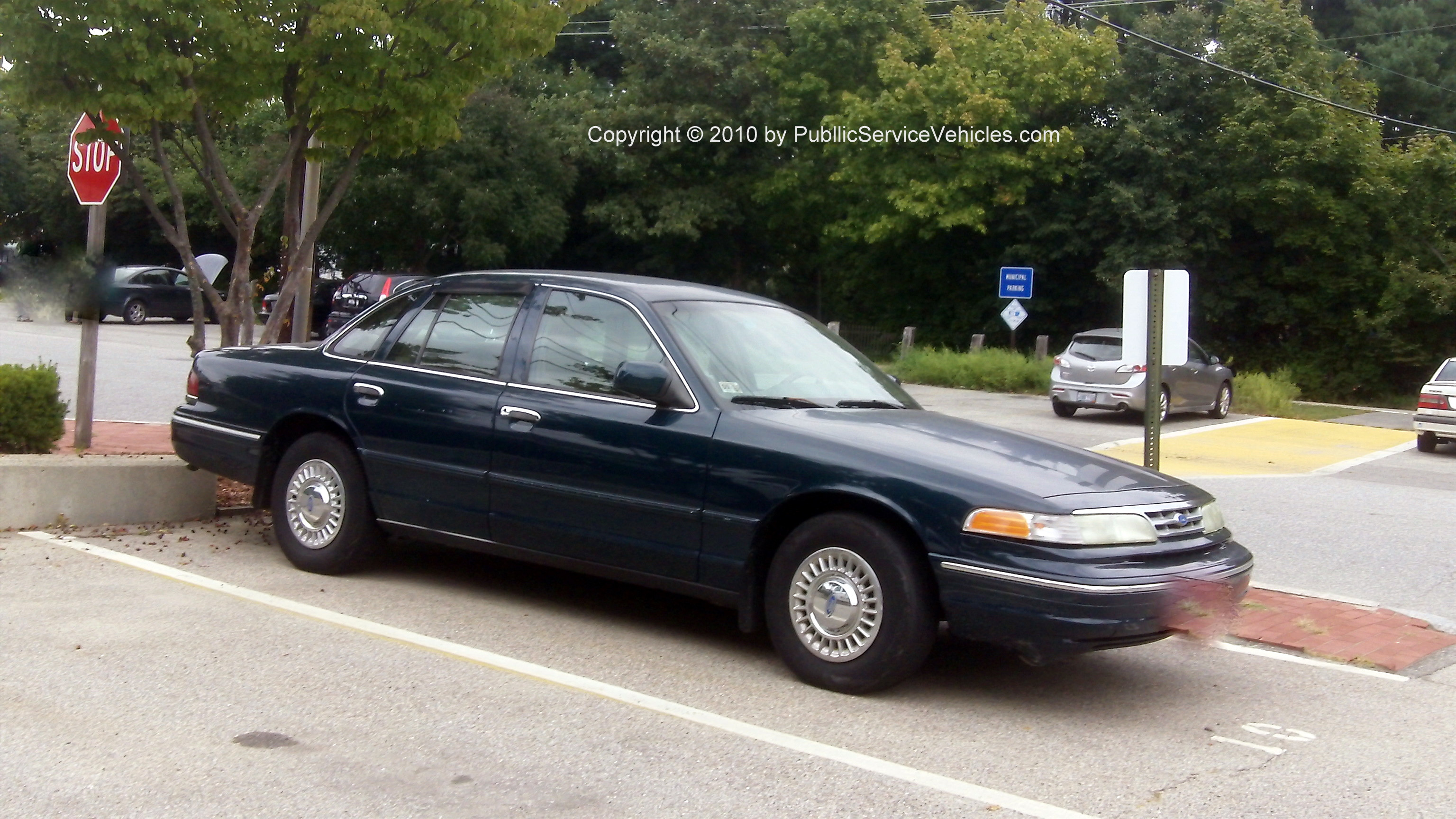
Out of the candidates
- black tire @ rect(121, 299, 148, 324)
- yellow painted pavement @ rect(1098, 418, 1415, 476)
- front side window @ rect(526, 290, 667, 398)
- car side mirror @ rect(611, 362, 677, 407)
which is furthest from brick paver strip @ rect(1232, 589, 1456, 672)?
black tire @ rect(121, 299, 148, 324)

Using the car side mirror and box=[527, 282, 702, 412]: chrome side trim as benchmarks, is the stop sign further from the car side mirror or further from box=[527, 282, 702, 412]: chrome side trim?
the car side mirror

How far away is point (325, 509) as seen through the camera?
724 centimetres

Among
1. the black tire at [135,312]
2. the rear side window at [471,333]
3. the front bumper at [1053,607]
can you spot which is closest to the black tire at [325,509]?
the rear side window at [471,333]

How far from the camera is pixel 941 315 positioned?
138ft

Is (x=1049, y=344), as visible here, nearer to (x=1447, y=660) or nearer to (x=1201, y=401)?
(x=1201, y=401)

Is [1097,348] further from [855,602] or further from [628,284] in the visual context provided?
[855,602]

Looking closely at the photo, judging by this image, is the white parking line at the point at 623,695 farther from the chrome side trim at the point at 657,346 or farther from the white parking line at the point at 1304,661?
the white parking line at the point at 1304,661

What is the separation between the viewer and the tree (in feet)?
28.3

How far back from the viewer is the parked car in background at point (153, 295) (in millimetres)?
33781

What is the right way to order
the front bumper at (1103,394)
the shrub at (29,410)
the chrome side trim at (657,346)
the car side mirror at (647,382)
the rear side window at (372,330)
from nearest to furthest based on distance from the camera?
1. the car side mirror at (647,382)
2. the chrome side trim at (657,346)
3. the rear side window at (372,330)
4. the shrub at (29,410)
5. the front bumper at (1103,394)

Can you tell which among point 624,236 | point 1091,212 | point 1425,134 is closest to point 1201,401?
point 1091,212

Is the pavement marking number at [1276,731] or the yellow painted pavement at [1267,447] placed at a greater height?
the yellow painted pavement at [1267,447]

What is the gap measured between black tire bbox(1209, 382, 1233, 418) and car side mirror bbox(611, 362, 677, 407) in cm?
1834

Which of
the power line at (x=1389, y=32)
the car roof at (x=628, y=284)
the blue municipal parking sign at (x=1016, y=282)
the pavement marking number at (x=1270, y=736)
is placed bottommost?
the pavement marking number at (x=1270, y=736)
